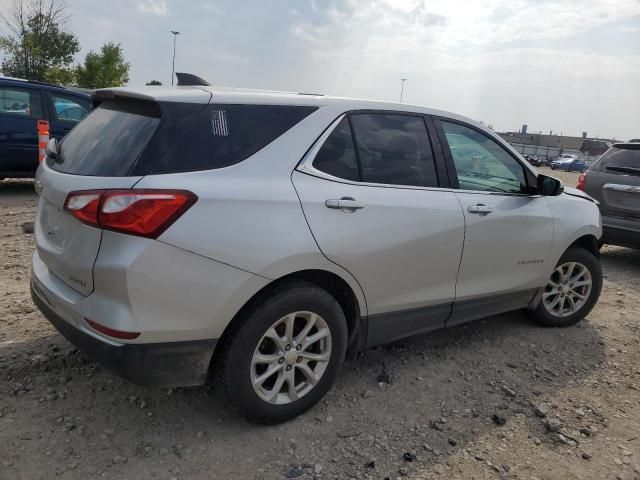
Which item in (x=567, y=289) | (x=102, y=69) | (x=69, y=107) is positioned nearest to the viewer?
(x=567, y=289)

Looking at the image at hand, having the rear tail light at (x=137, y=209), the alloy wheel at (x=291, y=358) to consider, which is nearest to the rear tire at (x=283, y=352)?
the alloy wheel at (x=291, y=358)

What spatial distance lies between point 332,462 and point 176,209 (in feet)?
4.71

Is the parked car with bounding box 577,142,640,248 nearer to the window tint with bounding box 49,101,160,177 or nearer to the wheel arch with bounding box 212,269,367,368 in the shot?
the wheel arch with bounding box 212,269,367,368

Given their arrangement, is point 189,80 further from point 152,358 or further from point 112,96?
point 152,358

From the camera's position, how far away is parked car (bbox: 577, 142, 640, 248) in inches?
260

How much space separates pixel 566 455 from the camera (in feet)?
9.50

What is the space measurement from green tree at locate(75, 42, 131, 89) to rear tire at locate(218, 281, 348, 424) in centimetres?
4180

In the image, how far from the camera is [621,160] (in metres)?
6.95

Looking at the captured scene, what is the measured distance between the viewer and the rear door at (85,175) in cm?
245

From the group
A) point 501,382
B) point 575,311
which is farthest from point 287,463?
point 575,311

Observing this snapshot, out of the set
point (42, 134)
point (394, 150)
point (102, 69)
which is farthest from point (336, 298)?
point (102, 69)

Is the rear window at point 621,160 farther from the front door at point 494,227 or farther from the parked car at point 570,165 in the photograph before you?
the parked car at point 570,165

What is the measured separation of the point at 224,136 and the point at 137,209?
58cm

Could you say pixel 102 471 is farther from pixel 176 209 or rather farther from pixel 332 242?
pixel 332 242
